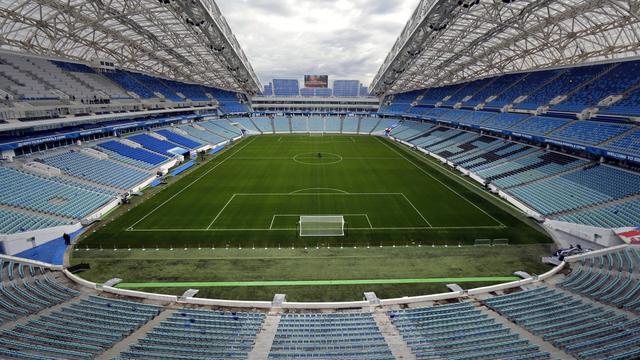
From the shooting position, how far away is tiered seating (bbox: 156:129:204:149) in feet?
193

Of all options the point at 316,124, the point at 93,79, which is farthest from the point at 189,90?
the point at 316,124

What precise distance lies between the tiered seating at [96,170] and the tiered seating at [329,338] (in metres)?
29.9

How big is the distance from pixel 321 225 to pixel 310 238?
1.97 metres

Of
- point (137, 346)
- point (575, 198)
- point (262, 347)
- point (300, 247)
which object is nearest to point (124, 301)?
point (137, 346)

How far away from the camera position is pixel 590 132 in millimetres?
36156

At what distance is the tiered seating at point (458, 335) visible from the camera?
1191 centimetres

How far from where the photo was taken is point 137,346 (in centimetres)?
1243

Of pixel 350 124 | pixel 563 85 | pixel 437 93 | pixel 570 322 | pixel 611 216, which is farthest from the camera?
pixel 350 124

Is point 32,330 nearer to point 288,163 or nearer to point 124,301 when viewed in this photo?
point 124,301

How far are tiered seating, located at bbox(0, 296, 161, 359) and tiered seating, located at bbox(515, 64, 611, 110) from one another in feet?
184

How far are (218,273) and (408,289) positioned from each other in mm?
11492

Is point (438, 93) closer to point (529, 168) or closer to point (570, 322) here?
point (529, 168)

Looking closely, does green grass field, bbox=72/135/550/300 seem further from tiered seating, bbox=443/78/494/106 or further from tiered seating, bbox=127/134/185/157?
tiered seating, bbox=443/78/494/106

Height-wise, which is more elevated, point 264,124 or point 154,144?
point 264,124
